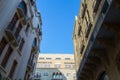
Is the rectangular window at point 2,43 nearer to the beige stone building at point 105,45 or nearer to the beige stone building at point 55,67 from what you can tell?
the beige stone building at point 105,45

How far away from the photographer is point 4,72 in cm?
1512

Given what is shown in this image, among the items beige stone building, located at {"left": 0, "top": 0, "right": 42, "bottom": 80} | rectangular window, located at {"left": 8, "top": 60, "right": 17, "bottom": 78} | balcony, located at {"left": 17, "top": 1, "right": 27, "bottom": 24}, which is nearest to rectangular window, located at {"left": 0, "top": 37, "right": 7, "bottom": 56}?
beige stone building, located at {"left": 0, "top": 0, "right": 42, "bottom": 80}

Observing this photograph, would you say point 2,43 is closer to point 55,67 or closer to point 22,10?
point 22,10

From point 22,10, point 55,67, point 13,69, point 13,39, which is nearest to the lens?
point 13,39

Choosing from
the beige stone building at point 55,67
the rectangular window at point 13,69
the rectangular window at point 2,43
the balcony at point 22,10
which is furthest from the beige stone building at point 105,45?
the beige stone building at point 55,67

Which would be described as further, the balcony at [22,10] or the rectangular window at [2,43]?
the balcony at [22,10]

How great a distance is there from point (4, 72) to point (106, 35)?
10.1 meters

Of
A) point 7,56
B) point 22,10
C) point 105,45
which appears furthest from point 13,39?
point 105,45

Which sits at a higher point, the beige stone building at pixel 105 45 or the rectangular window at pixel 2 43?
the rectangular window at pixel 2 43

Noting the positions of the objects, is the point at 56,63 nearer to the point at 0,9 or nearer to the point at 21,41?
the point at 21,41

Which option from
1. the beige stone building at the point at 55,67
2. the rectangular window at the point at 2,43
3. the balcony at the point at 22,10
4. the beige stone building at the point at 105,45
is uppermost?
the beige stone building at the point at 55,67

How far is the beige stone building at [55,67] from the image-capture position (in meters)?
49.4

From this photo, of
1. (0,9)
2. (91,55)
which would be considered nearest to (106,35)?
(91,55)

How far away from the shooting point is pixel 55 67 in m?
54.1
